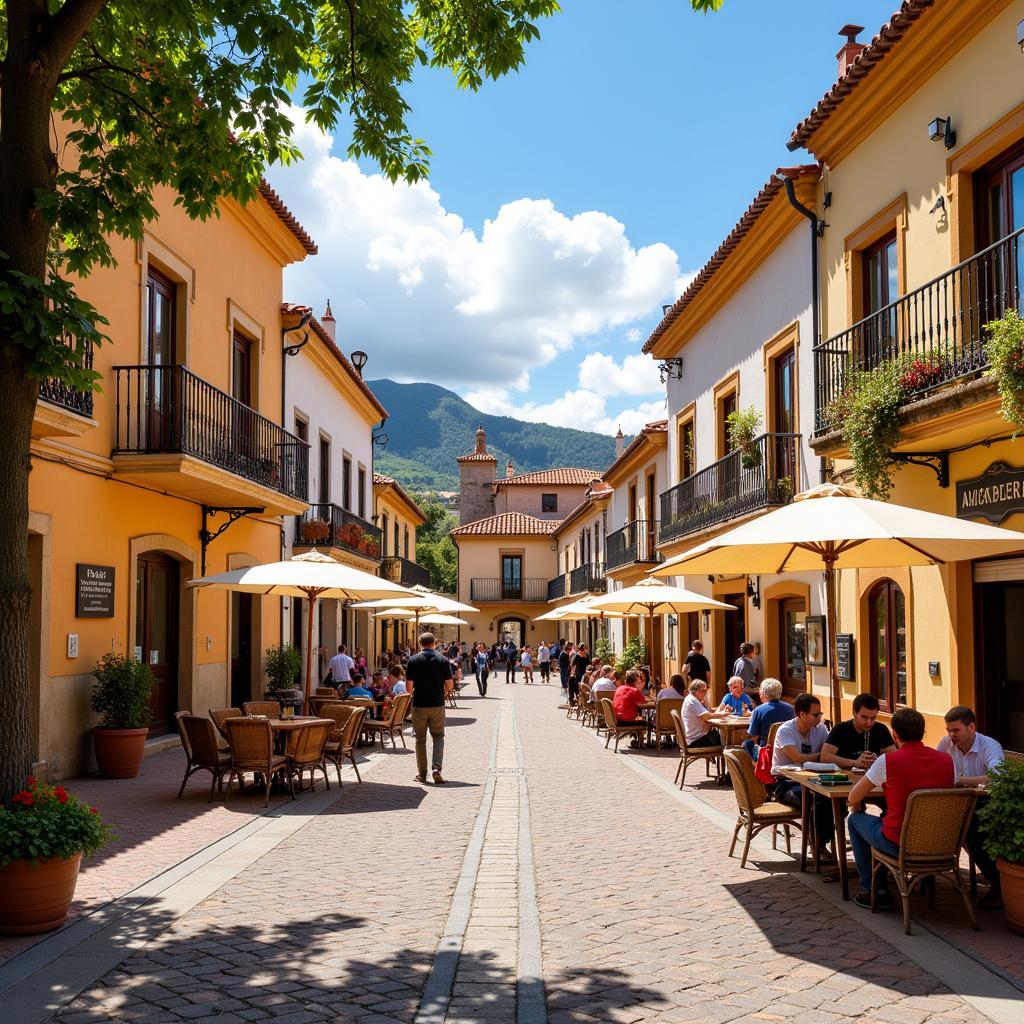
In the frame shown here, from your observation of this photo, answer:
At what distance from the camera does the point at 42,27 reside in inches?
241

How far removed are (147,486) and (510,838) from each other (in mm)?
7765

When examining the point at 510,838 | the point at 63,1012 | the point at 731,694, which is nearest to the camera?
the point at 63,1012

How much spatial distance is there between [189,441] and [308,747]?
5.08 m

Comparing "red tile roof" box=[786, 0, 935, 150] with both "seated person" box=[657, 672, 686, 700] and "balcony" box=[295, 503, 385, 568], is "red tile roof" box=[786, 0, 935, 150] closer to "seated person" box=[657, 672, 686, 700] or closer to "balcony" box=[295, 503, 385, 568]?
"seated person" box=[657, 672, 686, 700]

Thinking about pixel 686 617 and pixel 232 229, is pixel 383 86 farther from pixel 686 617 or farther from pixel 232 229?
pixel 686 617

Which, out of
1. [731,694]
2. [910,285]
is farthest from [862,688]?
[910,285]

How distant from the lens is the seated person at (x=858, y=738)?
7.73m

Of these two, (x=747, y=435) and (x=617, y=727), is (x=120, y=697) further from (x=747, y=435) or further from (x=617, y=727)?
(x=747, y=435)

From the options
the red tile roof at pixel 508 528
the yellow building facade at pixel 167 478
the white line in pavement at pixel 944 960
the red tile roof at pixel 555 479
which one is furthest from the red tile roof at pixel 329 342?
the red tile roof at pixel 555 479

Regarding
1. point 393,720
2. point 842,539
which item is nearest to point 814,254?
point 842,539

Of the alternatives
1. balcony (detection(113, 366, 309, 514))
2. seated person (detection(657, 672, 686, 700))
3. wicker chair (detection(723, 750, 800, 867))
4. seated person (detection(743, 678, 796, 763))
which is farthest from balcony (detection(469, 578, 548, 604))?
wicker chair (detection(723, 750, 800, 867))

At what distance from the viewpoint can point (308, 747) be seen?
11.0 meters

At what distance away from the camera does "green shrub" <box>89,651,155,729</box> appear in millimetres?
11961

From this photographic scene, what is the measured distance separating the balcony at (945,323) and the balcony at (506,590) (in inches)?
1923
